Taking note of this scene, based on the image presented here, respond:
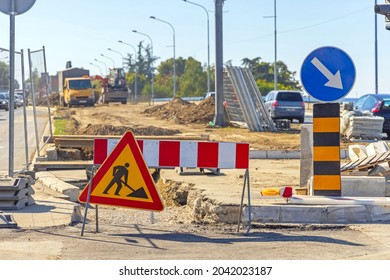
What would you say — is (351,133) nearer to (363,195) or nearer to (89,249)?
(363,195)

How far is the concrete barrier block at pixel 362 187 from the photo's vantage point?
11891 millimetres

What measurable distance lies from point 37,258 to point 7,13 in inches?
200

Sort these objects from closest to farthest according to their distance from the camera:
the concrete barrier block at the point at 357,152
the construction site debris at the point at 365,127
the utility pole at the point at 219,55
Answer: the concrete barrier block at the point at 357,152 → the construction site debris at the point at 365,127 → the utility pole at the point at 219,55

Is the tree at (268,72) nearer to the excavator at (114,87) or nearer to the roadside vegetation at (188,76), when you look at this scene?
the roadside vegetation at (188,76)

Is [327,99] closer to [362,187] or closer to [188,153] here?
[362,187]

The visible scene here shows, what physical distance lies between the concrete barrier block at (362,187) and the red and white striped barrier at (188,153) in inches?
89.8

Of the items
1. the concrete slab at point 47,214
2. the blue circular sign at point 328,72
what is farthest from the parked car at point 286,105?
the blue circular sign at point 328,72

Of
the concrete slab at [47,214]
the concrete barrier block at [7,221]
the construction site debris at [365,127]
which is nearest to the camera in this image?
the concrete barrier block at [7,221]

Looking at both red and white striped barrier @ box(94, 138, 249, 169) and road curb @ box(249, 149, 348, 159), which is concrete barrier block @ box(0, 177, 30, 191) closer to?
red and white striped barrier @ box(94, 138, 249, 169)

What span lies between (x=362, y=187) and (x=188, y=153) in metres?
2.91

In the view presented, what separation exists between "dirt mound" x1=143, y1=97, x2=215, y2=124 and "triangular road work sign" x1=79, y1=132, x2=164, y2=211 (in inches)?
1365

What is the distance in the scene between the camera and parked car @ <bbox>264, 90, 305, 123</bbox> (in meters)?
40.2

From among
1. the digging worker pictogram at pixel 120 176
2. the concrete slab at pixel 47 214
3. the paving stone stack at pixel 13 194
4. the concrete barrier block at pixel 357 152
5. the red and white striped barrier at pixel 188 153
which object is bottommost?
the concrete slab at pixel 47 214
